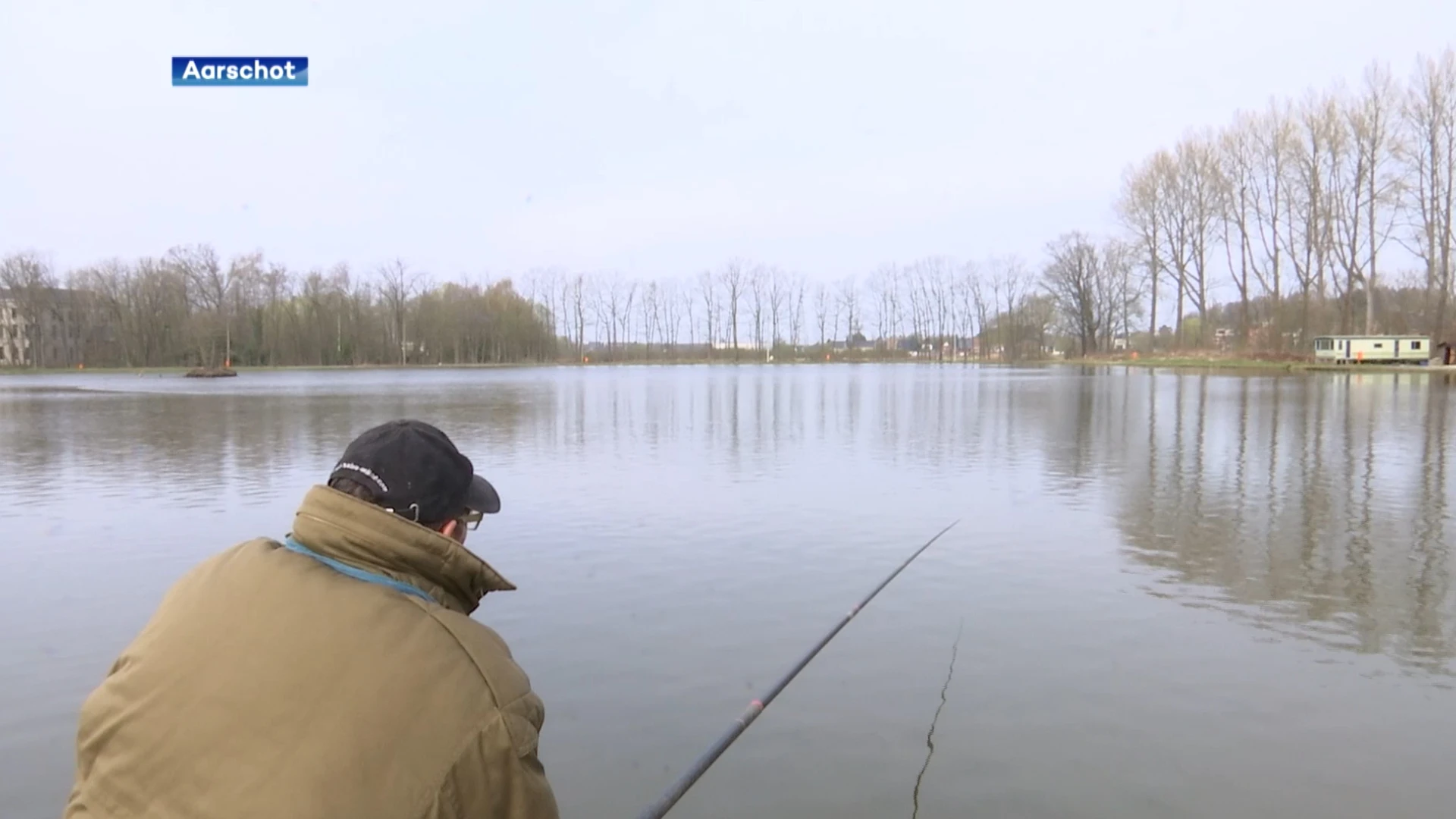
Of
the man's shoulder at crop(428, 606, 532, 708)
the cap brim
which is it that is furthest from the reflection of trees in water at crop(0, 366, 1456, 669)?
the man's shoulder at crop(428, 606, 532, 708)

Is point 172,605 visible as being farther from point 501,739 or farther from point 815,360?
point 815,360

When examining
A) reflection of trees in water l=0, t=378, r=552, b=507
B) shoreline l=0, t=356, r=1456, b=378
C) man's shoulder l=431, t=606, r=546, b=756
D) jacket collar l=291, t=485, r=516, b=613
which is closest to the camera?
man's shoulder l=431, t=606, r=546, b=756

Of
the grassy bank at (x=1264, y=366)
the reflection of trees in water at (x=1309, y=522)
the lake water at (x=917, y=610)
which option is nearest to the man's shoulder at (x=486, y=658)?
the lake water at (x=917, y=610)

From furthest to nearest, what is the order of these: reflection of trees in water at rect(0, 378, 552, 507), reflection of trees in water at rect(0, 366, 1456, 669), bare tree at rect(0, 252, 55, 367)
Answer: bare tree at rect(0, 252, 55, 367) → reflection of trees in water at rect(0, 378, 552, 507) → reflection of trees in water at rect(0, 366, 1456, 669)

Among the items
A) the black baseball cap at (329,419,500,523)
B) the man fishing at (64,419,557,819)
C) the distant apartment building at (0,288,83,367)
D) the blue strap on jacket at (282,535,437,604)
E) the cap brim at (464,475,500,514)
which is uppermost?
the distant apartment building at (0,288,83,367)

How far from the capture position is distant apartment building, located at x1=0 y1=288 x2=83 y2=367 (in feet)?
299

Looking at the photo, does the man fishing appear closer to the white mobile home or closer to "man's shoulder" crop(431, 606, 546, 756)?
"man's shoulder" crop(431, 606, 546, 756)

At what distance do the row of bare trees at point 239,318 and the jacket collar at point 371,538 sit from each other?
9741 cm

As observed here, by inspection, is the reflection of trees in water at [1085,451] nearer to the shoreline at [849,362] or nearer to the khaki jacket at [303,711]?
the khaki jacket at [303,711]

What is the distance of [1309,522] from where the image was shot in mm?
10234

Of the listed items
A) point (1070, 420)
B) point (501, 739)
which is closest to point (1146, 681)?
point (501, 739)

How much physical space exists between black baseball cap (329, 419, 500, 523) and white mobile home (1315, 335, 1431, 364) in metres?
62.6

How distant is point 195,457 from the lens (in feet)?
56.5

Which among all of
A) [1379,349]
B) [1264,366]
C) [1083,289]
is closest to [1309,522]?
[1379,349]
